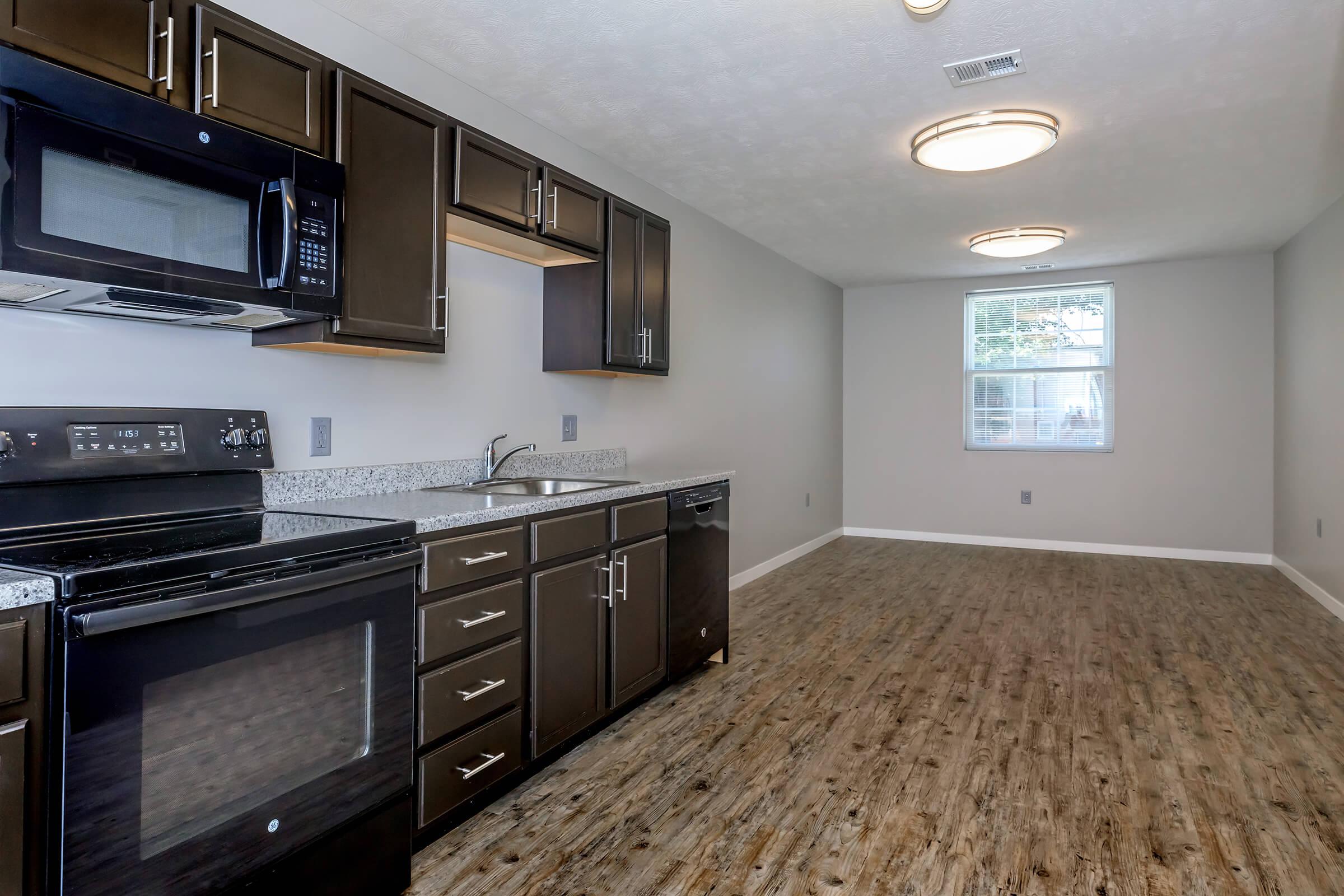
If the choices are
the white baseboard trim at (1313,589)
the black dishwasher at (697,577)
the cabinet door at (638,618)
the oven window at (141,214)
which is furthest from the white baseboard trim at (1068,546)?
the oven window at (141,214)

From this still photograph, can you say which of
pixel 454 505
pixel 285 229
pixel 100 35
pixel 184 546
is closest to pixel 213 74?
pixel 100 35

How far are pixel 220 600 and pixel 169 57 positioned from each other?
4.03 ft

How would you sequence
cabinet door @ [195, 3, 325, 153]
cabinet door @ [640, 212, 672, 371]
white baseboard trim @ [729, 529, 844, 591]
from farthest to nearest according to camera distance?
white baseboard trim @ [729, 529, 844, 591] < cabinet door @ [640, 212, 672, 371] < cabinet door @ [195, 3, 325, 153]

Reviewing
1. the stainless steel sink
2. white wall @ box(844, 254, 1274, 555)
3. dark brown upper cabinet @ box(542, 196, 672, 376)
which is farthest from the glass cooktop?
white wall @ box(844, 254, 1274, 555)

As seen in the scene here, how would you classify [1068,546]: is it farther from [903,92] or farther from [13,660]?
[13,660]

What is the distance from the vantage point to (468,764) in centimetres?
218

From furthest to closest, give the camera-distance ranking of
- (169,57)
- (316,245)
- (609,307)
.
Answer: (609,307) → (316,245) → (169,57)

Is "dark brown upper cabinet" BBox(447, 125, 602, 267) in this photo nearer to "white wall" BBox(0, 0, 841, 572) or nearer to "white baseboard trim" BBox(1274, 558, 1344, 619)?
"white wall" BBox(0, 0, 841, 572)

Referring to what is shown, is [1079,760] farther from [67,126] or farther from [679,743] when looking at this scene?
[67,126]

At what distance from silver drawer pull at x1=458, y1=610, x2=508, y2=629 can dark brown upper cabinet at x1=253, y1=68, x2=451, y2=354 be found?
85cm

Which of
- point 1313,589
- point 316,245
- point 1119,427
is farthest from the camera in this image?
point 1119,427

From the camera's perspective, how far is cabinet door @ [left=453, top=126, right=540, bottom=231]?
2.58m

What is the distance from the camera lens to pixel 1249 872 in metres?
2.02

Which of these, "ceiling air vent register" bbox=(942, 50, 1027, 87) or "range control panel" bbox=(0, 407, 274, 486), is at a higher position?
"ceiling air vent register" bbox=(942, 50, 1027, 87)
